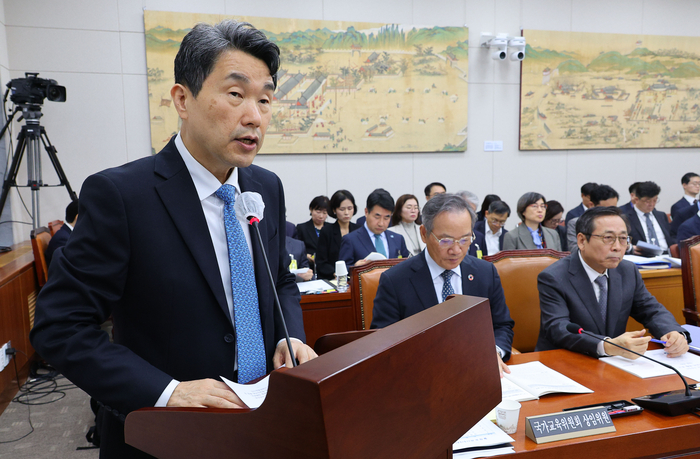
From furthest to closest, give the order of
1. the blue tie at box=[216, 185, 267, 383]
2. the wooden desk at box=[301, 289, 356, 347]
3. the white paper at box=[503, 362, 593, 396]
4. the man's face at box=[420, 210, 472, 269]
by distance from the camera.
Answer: the wooden desk at box=[301, 289, 356, 347]
the man's face at box=[420, 210, 472, 269]
the white paper at box=[503, 362, 593, 396]
the blue tie at box=[216, 185, 267, 383]

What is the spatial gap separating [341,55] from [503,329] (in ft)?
15.1

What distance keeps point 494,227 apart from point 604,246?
2.74 meters

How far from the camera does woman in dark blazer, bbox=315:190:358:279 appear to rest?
182 inches

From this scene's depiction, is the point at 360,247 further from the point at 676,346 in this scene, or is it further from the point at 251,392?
the point at 251,392

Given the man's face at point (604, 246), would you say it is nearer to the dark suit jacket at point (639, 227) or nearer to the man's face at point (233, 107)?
the man's face at point (233, 107)

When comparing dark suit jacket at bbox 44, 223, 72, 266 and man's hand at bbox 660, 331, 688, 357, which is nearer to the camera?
man's hand at bbox 660, 331, 688, 357

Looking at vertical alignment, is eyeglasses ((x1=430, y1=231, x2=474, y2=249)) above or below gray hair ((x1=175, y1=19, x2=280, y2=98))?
below

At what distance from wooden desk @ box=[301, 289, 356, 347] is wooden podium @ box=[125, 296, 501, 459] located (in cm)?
256

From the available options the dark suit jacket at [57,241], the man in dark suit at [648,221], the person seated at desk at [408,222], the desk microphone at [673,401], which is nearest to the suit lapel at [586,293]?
the desk microphone at [673,401]

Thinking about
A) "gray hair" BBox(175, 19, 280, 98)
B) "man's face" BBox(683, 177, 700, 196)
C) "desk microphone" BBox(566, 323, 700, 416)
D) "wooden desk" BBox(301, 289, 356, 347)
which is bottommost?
"wooden desk" BBox(301, 289, 356, 347)

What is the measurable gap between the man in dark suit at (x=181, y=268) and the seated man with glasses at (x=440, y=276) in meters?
1.11

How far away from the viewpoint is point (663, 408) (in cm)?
136

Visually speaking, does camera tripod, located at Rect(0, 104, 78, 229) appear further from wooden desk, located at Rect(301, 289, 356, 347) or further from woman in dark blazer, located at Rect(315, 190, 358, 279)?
wooden desk, located at Rect(301, 289, 356, 347)

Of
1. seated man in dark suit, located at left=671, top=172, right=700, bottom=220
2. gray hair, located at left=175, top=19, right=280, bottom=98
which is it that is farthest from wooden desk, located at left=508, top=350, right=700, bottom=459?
seated man in dark suit, located at left=671, top=172, right=700, bottom=220
